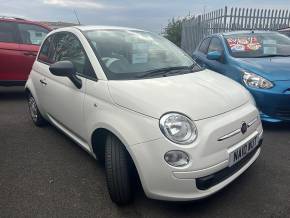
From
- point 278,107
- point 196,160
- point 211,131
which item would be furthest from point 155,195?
point 278,107

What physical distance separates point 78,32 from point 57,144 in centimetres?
152

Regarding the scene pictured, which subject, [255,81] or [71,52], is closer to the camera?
[71,52]

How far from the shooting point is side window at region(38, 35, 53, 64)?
451 cm

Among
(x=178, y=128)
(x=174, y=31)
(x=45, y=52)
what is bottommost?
(x=174, y=31)

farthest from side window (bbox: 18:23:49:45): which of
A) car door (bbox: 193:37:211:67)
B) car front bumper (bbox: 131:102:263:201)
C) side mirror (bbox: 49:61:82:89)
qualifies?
car front bumper (bbox: 131:102:263:201)

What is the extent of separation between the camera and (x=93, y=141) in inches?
126

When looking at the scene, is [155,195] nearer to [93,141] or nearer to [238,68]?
[93,141]

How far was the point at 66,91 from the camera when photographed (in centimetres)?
364

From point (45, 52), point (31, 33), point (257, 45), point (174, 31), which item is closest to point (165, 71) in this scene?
point (45, 52)

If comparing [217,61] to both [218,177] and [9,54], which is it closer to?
[218,177]

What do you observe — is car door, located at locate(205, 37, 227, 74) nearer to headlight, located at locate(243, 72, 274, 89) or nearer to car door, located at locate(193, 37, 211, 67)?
car door, located at locate(193, 37, 211, 67)

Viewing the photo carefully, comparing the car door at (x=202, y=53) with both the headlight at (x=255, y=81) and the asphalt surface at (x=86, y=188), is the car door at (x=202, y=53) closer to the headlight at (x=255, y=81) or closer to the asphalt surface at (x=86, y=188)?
the headlight at (x=255, y=81)

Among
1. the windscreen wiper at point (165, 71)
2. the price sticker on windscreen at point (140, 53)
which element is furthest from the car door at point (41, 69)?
the windscreen wiper at point (165, 71)

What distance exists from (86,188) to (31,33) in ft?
15.8
